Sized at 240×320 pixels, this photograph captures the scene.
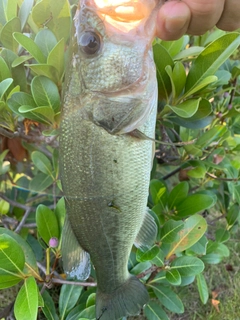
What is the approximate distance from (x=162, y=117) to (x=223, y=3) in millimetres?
460

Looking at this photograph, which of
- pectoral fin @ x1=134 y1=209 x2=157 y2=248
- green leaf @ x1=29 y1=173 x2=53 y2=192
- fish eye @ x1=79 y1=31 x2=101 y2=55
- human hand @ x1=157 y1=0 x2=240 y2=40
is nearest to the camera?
human hand @ x1=157 y1=0 x2=240 y2=40

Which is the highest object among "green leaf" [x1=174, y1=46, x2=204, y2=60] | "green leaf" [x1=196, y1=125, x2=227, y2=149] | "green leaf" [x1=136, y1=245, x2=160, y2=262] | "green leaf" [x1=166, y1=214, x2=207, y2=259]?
"green leaf" [x1=174, y1=46, x2=204, y2=60]

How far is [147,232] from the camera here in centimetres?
116

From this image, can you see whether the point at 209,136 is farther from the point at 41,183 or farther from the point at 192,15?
the point at 41,183

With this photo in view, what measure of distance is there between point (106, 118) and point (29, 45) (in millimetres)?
313

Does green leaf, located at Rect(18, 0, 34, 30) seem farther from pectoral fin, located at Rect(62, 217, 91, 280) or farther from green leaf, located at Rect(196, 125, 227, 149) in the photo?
green leaf, located at Rect(196, 125, 227, 149)

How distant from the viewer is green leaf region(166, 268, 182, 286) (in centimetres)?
120

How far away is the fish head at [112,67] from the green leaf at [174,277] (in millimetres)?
564

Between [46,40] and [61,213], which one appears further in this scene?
[61,213]

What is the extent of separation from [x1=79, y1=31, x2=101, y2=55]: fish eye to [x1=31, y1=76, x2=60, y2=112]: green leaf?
16 centimetres

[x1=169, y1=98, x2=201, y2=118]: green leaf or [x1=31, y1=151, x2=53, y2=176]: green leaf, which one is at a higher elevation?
[x1=169, y1=98, x2=201, y2=118]: green leaf

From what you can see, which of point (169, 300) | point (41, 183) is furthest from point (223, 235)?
point (41, 183)

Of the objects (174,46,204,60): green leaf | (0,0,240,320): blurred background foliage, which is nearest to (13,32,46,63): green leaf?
(0,0,240,320): blurred background foliage

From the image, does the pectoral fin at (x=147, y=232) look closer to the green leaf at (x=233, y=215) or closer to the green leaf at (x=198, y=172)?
the green leaf at (x=198, y=172)
